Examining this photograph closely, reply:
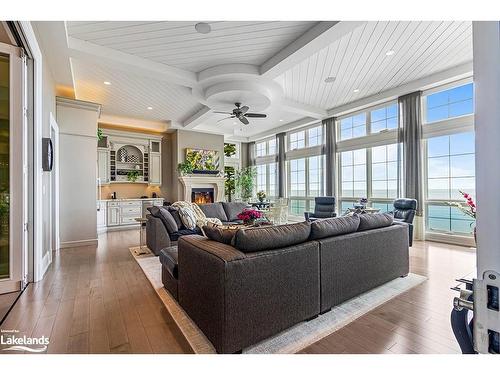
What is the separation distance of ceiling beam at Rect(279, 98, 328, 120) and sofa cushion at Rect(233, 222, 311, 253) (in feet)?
14.9

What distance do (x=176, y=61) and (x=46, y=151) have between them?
2439 mm

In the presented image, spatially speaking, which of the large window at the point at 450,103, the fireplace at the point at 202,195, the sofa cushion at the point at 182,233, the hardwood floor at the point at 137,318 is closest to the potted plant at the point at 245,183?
the fireplace at the point at 202,195

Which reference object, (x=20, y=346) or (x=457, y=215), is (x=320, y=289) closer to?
(x=20, y=346)

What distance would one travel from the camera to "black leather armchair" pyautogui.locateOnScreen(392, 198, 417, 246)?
470 cm

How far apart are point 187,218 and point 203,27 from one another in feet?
9.79

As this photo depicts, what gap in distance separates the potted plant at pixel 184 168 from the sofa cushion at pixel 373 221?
6.34 metres

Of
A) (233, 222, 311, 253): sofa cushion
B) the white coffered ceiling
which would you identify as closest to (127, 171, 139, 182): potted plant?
the white coffered ceiling

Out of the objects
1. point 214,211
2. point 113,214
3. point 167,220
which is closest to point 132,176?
point 113,214

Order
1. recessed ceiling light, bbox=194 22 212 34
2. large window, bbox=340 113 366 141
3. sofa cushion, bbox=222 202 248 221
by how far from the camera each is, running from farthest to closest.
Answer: large window, bbox=340 113 366 141
sofa cushion, bbox=222 202 248 221
recessed ceiling light, bbox=194 22 212 34

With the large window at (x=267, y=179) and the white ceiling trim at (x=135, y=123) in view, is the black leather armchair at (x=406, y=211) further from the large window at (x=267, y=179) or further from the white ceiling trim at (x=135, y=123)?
the white ceiling trim at (x=135, y=123)

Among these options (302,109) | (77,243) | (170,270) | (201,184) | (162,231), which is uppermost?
(302,109)

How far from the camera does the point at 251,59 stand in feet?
13.8

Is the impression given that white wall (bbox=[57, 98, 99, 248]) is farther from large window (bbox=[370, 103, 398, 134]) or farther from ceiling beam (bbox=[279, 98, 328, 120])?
large window (bbox=[370, 103, 398, 134])

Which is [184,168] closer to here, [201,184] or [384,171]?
[201,184]
